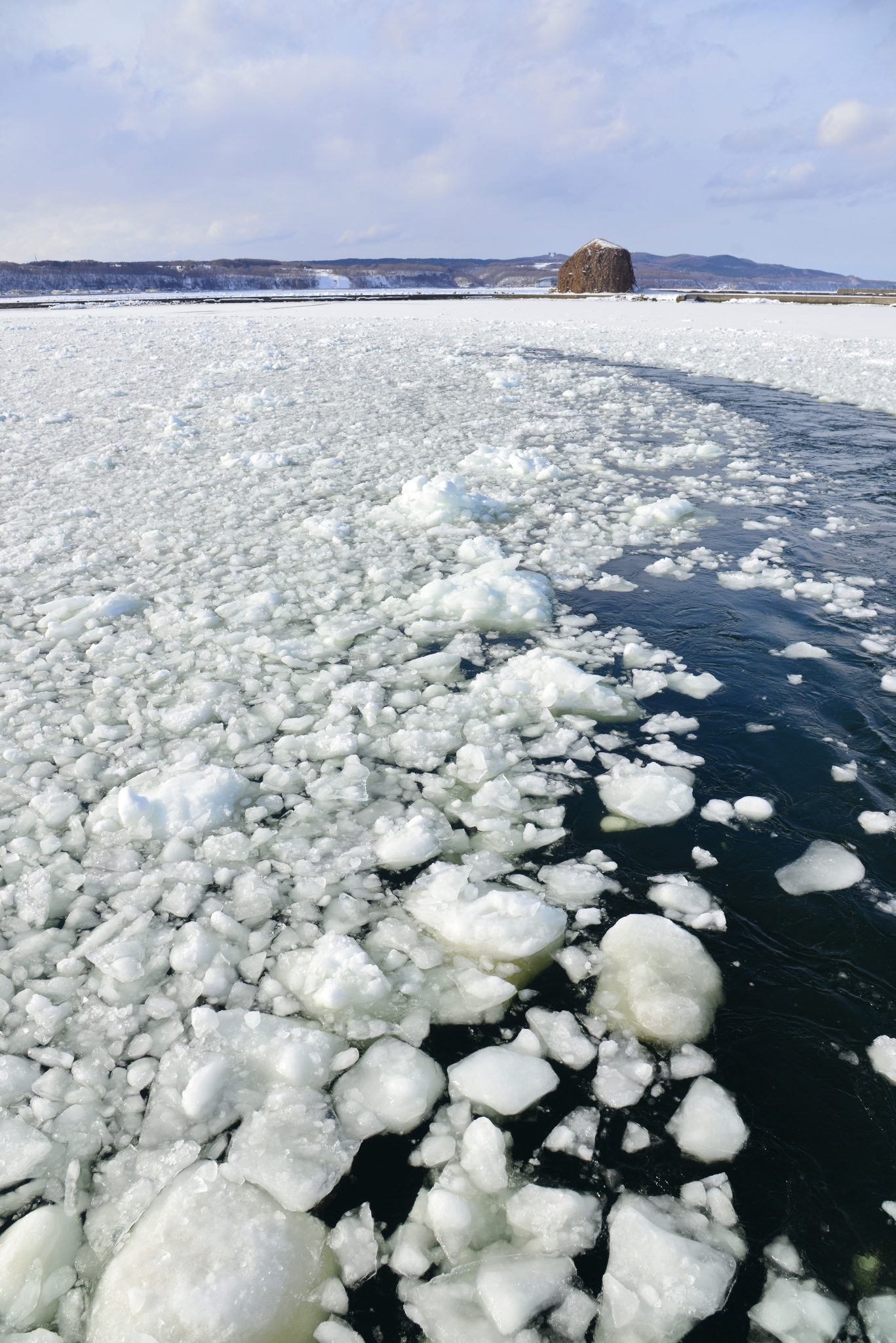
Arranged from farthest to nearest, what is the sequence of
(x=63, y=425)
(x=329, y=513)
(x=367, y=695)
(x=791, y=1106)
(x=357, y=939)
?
1. (x=63, y=425)
2. (x=329, y=513)
3. (x=367, y=695)
4. (x=357, y=939)
5. (x=791, y=1106)

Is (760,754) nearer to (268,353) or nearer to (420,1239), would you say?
(420,1239)

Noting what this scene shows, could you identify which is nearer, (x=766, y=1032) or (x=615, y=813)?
(x=766, y=1032)

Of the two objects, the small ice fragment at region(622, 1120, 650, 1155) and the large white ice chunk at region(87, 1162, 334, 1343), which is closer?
the large white ice chunk at region(87, 1162, 334, 1343)

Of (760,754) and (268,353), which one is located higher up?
(268,353)

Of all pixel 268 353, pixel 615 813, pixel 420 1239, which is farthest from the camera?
pixel 268 353

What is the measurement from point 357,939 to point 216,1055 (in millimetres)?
413

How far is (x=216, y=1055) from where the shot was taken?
1489 millimetres

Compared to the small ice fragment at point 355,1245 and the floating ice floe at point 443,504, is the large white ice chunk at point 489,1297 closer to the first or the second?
the small ice fragment at point 355,1245

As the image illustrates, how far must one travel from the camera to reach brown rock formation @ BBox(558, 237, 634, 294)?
1468 inches

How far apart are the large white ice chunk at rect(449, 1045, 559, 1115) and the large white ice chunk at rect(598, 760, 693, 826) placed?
885 millimetres

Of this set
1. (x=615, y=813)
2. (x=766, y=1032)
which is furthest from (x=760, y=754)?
(x=766, y=1032)

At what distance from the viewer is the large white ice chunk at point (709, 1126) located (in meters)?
1.33

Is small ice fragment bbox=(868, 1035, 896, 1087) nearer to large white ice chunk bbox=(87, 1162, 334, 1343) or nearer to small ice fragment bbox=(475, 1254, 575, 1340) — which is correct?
small ice fragment bbox=(475, 1254, 575, 1340)

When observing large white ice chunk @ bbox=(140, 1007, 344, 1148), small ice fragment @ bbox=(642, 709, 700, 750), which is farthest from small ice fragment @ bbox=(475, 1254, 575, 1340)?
small ice fragment @ bbox=(642, 709, 700, 750)
